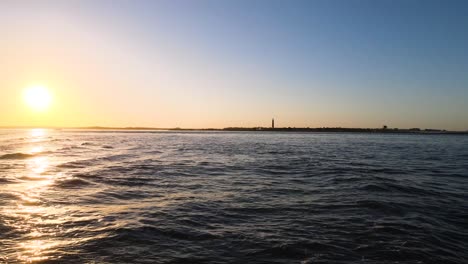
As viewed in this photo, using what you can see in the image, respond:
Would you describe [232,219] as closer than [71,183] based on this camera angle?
Yes

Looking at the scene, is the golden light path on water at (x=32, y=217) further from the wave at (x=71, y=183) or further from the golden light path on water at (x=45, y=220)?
the wave at (x=71, y=183)

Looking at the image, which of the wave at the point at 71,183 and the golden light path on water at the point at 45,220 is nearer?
the golden light path on water at the point at 45,220

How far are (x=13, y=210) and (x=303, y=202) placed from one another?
429 inches

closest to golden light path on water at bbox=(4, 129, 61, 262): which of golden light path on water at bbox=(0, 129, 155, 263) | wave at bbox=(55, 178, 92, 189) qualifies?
golden light path on water at bbox=(0, 129, 155, 263)

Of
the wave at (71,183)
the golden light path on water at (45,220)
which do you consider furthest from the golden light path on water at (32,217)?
the wave at (71,183)

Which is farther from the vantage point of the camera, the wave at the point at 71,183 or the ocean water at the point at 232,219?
the wave at the point at 71,183

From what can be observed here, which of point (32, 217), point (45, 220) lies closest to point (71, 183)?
point (32, 217)

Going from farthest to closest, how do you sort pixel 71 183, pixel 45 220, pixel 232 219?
pixel 71 183
pixel 232 219
pixel 45 220

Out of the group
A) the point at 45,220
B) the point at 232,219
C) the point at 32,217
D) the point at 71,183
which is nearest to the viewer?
the point at 45,220

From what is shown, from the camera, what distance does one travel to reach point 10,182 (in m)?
19.9

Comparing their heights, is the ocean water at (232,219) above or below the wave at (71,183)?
below

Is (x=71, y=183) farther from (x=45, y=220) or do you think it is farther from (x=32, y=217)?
Answer: (x=45, y=220)

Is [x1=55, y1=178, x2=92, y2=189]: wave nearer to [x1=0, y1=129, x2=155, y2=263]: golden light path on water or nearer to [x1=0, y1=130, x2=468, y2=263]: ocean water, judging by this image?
[x1=0, y1=130, x2=468, y2=263]: ocean water

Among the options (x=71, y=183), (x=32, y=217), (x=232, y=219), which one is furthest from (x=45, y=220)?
(x=71, y=183)
